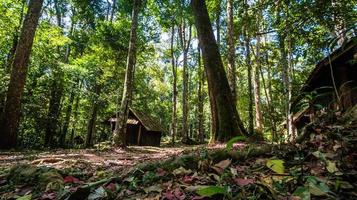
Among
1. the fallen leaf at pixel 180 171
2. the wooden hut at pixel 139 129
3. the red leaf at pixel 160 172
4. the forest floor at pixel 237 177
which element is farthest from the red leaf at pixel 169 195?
the wooden hut at pixel 139 129

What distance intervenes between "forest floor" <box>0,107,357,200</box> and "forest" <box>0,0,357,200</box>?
0.03 ft

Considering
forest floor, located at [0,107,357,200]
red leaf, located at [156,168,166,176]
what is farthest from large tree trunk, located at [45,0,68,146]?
red leaf, located at [156,168,166,176]

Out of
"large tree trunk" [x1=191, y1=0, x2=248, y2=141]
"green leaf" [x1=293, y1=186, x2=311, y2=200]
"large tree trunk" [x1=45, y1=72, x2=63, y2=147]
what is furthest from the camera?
"large tree trunk" [x1=45, y1=72, x2=63, y2=147]

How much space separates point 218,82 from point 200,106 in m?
19.7

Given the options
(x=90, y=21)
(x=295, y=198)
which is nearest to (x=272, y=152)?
(x=295, y=198)

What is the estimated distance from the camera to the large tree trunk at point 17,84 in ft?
31.6

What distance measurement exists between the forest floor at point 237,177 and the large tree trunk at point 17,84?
7393 millimetres

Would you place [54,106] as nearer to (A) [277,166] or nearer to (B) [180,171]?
(B) [180,171]

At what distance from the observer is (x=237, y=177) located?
222 cm

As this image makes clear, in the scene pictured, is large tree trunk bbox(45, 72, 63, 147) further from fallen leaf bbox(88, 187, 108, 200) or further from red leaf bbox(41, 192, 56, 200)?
fallen leaf bbox(88, 187, 108, 200)

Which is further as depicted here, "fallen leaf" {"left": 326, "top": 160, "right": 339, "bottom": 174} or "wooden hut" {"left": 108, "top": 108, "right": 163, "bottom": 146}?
"wooden hut" {"left": 108, "top": 108, "right": 163, "bottom": 146}

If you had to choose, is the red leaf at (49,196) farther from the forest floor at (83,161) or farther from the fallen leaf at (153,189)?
the forest floor at (83,161)

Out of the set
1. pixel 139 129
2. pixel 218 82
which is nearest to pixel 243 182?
pixel 218 82

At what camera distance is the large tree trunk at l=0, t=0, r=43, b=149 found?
962 centimetres
